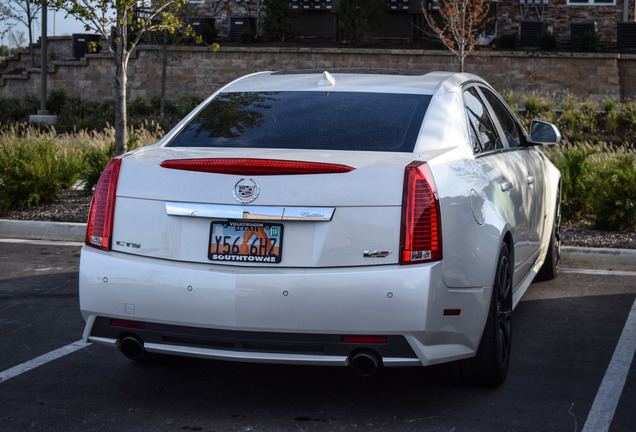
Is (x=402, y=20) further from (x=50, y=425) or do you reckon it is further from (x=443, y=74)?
(x=50, y=425)

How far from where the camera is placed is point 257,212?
4219 mm

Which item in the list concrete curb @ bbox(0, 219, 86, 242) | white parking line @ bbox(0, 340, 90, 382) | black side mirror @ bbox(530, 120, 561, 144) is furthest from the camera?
concrete curb @ bbox(0, 219, 86, 242)

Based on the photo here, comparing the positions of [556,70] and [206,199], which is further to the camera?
[556,70]

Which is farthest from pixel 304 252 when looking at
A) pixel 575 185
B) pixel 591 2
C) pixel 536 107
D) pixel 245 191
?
pixel 591 2

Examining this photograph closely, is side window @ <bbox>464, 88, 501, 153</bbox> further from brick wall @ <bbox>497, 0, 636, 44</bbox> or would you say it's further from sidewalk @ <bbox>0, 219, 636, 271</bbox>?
brick wall @ <bbox>497, 0, 636, 44</bbox>

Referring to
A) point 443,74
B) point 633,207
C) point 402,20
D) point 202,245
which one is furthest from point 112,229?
point 402,20

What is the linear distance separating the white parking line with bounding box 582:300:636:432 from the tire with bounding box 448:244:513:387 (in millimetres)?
515

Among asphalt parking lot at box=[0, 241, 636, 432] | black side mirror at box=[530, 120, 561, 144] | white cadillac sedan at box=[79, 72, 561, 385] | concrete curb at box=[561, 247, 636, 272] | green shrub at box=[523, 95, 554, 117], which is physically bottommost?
concrete curb at box=[561, 247, 636, 272]

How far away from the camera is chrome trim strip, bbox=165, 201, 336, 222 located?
4184 millimetres

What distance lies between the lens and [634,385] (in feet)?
16.6

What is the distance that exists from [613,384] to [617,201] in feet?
16.0

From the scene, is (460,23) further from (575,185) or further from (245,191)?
(245,191)

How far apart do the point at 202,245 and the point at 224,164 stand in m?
0.39

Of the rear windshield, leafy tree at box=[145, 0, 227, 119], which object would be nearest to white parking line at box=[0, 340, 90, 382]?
the rear windshield
